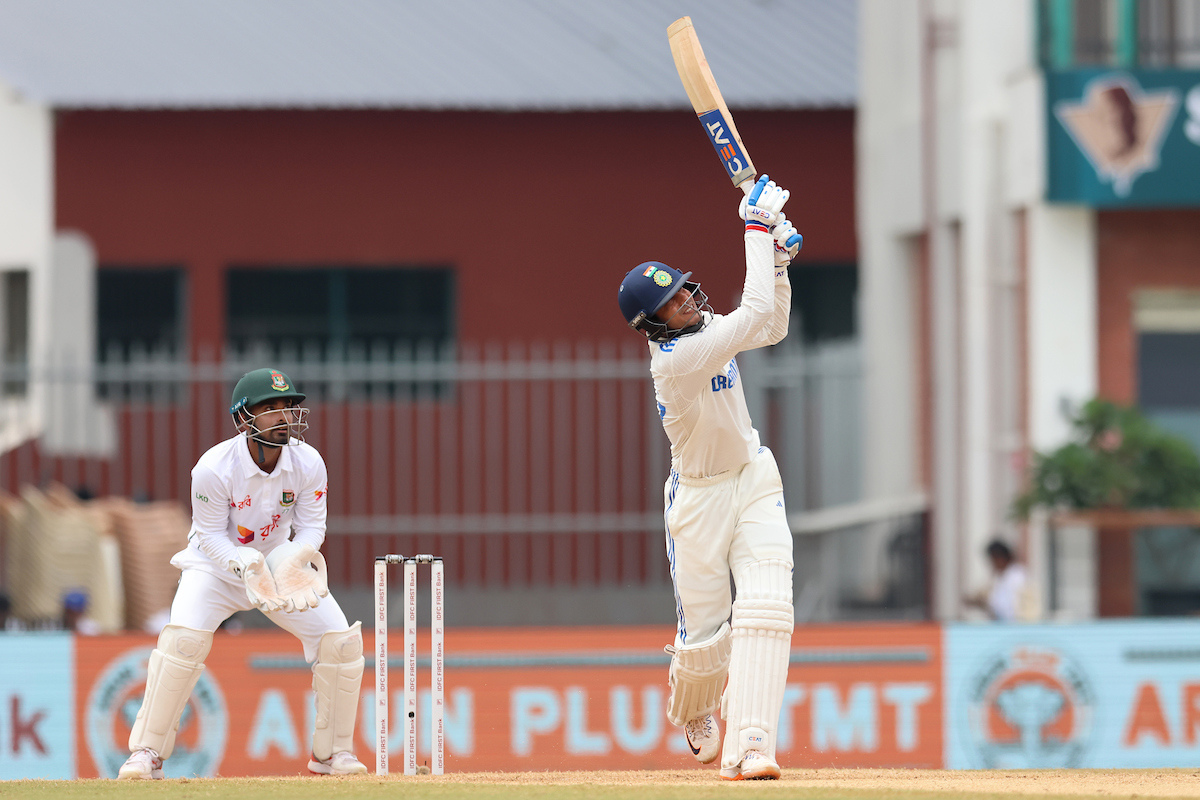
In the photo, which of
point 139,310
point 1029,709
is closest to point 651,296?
point 1029,709

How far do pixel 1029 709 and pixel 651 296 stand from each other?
14.6ft

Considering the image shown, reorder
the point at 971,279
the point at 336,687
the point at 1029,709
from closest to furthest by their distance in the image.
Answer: the point at 336,687 → the point at 1029,709 → the point at 971,279

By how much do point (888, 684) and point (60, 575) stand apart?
6.17 metres

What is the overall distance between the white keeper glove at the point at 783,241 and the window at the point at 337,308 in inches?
426

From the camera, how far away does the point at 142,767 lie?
8398 millimetres

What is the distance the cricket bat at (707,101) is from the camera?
819cm

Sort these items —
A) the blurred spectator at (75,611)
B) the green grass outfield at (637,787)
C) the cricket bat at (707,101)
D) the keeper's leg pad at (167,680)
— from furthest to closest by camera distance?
the blurred spectator at (75,611), the keeper's leg pad at (167,680), the cricket bat at (707,101), the green grass outfield at (637,787)

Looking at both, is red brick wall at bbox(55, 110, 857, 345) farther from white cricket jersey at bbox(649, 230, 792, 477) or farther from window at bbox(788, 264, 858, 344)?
white cricket jersey at bbox(649, 230, 792, 477)

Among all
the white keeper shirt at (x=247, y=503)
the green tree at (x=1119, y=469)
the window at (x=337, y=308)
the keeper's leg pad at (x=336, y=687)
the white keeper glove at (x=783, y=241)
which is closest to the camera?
the white keeper glove at (x=783, y=241)

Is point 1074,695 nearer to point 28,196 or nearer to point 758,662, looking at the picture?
point 758,662

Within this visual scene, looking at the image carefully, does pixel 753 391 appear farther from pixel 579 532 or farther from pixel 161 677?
pixel 161 677

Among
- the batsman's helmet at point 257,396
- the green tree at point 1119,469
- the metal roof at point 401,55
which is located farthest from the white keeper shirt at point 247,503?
the metal roof at point 401,55

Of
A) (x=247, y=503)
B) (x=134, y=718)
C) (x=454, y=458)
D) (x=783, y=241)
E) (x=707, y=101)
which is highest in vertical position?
(x=707, y=101)

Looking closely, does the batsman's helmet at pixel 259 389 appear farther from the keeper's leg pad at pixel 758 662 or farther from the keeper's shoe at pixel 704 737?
the keeper's shoe at pixel 704 737
